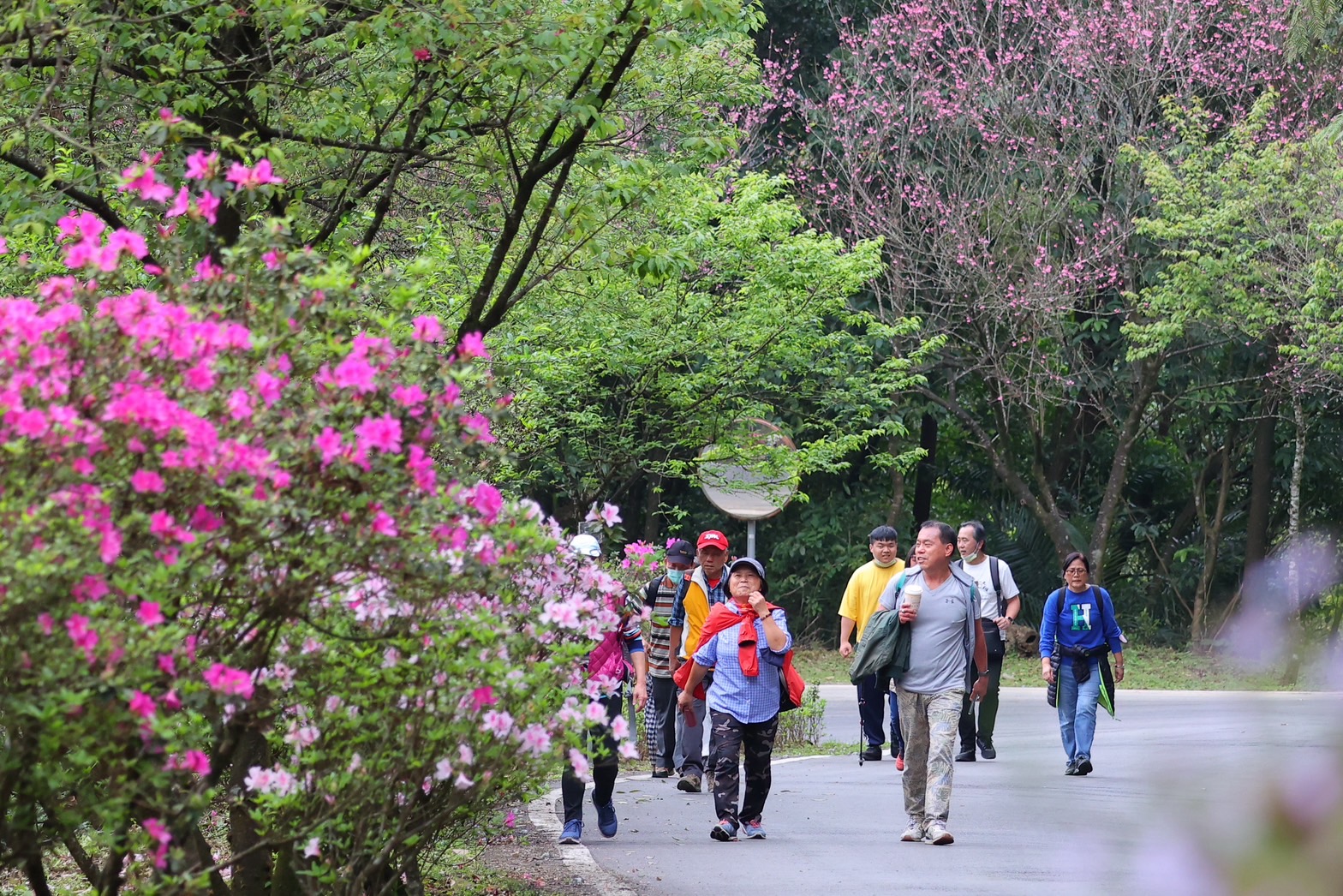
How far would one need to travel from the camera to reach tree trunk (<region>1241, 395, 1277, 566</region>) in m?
30.3

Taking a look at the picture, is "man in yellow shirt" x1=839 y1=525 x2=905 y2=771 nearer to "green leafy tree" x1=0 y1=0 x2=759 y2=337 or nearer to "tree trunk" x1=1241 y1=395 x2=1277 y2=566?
"green leafy tree" x1=0 y1=0 x2=759 y2=337

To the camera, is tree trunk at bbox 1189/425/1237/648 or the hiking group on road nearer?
the hiking group on road

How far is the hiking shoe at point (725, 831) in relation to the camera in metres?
10.1

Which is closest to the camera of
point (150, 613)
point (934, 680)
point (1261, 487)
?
point (150, 613)

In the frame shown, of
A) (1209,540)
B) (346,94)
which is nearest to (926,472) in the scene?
(1209,540)

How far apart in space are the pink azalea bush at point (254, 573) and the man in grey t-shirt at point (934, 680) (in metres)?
4.50

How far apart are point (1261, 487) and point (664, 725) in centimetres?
1963

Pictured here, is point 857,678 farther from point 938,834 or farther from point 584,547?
point 584,547

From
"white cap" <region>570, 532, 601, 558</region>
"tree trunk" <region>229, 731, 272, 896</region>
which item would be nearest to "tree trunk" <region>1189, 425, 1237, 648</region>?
"white cap" <region>570, 532, 601, 558</region>

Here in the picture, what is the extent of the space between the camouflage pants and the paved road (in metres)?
0.24

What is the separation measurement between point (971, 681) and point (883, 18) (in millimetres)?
19443

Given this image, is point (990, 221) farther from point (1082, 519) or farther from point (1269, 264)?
point (1082, 519)

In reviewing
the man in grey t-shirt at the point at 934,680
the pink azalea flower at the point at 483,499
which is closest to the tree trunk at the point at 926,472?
the man in grey t-shirt at the point at 934,680

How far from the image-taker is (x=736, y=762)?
1025 centimetres
